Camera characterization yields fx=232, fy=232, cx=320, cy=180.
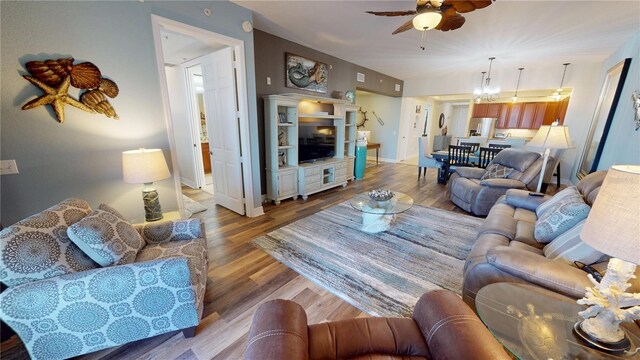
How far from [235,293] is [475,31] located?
446 centimetres

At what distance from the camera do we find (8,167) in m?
1.66

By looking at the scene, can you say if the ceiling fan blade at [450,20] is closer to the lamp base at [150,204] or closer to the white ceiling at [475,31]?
the white ceiling at [475,31]

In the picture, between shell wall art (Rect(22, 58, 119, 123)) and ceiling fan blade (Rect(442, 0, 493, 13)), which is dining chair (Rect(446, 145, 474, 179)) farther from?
shell wall art (Rect(22, 58, 119, 123))

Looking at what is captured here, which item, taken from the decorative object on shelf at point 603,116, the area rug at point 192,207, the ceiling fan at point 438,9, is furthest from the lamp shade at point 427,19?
the area rug at point 192,207

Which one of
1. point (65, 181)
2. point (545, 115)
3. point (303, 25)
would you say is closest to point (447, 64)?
point (303, 25)

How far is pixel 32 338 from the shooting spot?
123 centimetres

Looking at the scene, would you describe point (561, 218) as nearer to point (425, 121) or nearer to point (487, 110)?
point (425, 121)

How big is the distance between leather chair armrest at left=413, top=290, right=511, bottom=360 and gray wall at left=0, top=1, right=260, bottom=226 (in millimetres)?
2653

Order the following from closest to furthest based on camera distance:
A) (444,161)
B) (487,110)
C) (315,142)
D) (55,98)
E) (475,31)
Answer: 1. (55,98)
2. (475,31)
3. (315,142)
4. (444,161)
5. (487,110)

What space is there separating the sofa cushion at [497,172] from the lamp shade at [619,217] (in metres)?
3.34

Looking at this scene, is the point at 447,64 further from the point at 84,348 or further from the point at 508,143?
the point at 84,348

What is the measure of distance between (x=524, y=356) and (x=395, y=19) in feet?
11.3

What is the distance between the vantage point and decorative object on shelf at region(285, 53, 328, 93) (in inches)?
160

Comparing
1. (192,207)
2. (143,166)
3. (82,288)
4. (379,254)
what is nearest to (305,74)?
(192,207)
